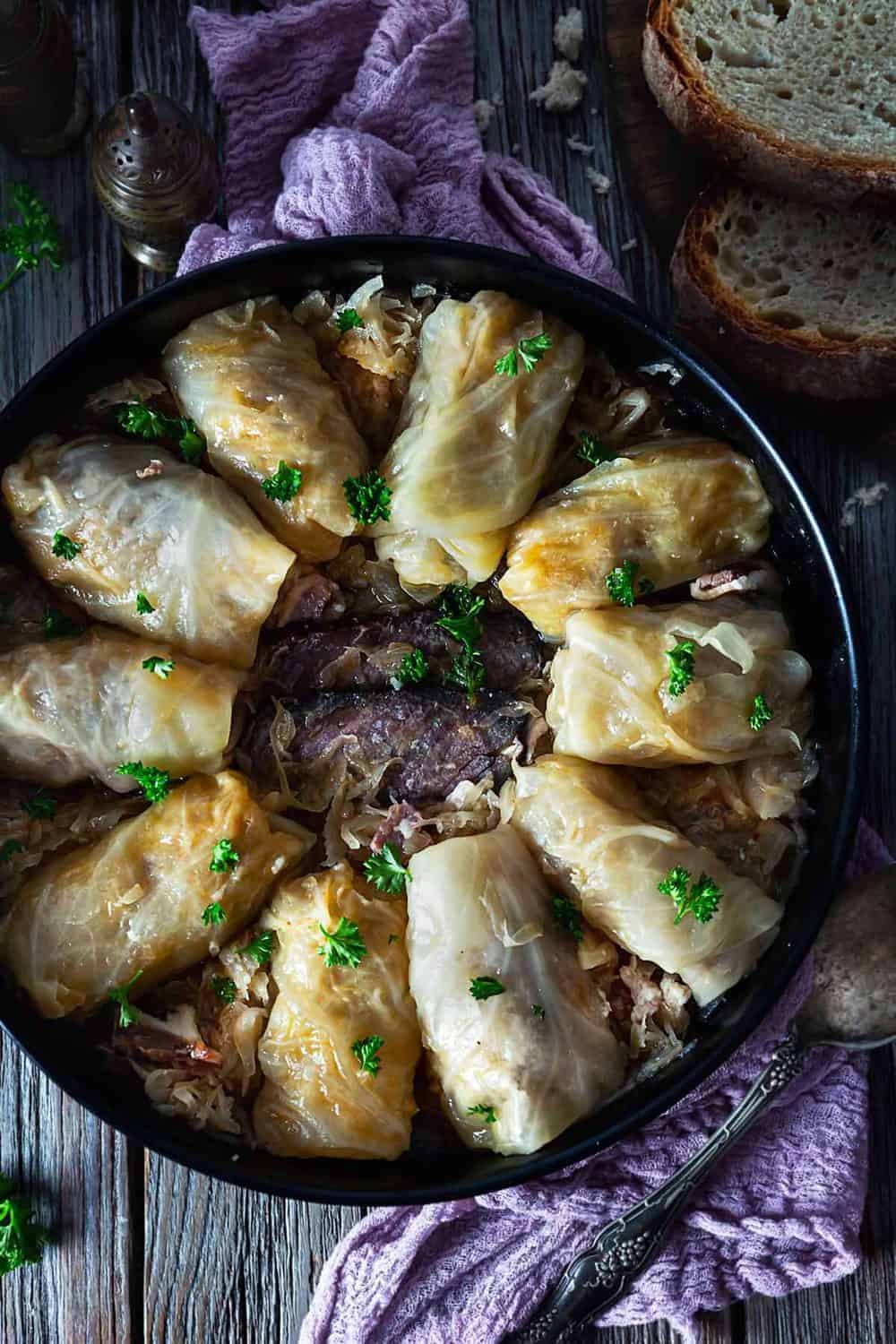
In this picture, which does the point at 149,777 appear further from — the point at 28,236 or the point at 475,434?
the point at 28,236

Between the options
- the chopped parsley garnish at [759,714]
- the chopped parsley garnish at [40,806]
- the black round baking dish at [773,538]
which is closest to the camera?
the black round baking dish at [773,538]

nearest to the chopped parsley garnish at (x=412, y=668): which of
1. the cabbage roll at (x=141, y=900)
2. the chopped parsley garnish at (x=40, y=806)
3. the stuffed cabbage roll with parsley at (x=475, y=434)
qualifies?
the stuffed cabbage roll with parsley at (x=475, y=434)

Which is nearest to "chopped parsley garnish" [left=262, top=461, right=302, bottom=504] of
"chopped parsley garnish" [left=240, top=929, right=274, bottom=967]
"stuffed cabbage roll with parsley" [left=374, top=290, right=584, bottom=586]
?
"stuffed cabbage roll with parsley" [left=374, top=290, right=584, bottom=586]

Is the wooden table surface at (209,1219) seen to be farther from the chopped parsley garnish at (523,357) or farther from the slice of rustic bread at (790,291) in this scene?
the chopped parsley garnish at (523,357)

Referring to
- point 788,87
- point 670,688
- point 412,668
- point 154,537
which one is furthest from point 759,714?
point 788,87

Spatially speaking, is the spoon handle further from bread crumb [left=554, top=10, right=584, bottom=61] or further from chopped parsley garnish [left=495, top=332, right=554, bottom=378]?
bread crumb [left=554, top=10, right=584, bottom=61]
